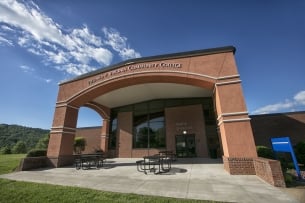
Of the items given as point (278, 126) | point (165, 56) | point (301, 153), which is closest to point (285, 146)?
point (301, 153)

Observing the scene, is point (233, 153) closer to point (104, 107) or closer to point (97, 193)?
point (97, 193)

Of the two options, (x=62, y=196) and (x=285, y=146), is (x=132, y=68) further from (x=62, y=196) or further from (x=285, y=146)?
(x=285, y=146)

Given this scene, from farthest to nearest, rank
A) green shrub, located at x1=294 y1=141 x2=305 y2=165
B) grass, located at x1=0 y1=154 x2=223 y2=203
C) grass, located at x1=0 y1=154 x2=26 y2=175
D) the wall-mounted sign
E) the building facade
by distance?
green shrub, located at x1=294 y1=141 x2=305 y2=165 → the wall-mounted sign → grass, located at x1=0 y1=154 x2=26 y2=175 → the building facade → grass, located at x1=0 y1=154 x2=223 y2=203

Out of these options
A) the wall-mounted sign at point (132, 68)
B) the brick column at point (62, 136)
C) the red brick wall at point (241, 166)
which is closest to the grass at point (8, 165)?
the brick column at point (62, 136)

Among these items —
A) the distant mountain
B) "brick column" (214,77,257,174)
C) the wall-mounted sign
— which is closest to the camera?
"brick column" (214,77,257,174)

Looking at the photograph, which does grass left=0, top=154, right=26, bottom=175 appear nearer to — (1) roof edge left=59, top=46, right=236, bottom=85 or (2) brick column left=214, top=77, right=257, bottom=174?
(1) roof edge left=59, top=46, right=236, bottom=85

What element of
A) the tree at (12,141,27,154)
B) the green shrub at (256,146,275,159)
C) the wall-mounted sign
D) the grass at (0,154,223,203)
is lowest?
the grass at (0,154,223,203)

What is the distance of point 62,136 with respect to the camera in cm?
1181

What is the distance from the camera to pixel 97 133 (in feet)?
75.4

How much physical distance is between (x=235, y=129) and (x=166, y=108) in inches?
407

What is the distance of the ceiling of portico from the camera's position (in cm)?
1495

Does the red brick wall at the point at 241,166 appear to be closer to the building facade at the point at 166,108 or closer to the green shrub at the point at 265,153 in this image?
the building facade at the point at 166,108

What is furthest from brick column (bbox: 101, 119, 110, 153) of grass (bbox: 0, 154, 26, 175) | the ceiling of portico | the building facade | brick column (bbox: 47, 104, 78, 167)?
grass (bbox: 0, 154, 26, 175)

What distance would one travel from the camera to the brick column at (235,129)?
299 inches
